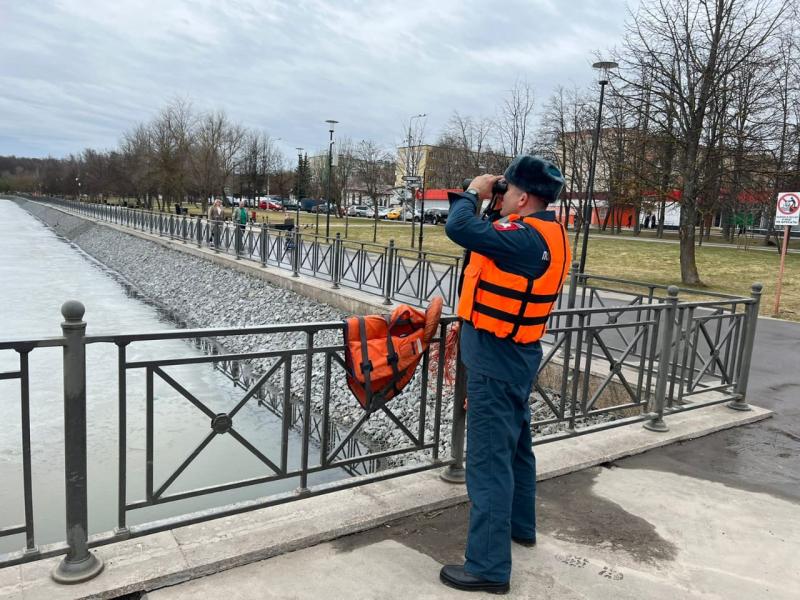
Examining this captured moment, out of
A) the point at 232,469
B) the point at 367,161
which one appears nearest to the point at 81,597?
the point at 232,469

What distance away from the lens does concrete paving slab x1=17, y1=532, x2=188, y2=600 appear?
2682mm

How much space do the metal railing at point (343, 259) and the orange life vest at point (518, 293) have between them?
287 inches

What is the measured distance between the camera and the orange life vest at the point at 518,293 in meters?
2.82

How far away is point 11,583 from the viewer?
2.70 m

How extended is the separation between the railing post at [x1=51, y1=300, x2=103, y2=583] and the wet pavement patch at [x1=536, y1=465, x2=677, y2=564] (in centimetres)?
→ 240

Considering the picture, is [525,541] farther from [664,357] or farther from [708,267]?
[708,267]

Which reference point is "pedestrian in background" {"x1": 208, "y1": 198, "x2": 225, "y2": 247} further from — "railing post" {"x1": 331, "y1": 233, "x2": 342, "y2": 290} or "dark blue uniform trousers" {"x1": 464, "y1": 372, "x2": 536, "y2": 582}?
"dark blue uniform trousers" {"x1": 464, "y1": 372, "x2": 536, "y2": 582}

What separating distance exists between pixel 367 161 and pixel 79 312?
151 feet

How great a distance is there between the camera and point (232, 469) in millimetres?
7824

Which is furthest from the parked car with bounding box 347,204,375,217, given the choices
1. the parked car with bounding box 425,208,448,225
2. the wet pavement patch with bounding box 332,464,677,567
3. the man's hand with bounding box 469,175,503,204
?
the man's hand with bounding box 469,175,503,204

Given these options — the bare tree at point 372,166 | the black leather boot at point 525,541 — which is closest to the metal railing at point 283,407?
the black leather boot at point 525,541

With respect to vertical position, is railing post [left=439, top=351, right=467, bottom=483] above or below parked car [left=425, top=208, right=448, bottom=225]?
below

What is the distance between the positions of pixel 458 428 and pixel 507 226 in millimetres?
1730

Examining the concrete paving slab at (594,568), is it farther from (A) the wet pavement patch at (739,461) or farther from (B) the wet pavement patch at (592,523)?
(A) the wet pavement patch at (739,461)
